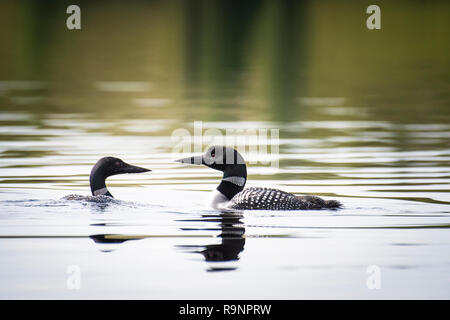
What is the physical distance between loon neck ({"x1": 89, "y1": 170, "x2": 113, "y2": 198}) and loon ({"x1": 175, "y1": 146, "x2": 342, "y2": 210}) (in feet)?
2.68

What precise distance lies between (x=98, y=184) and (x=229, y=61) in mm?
24428

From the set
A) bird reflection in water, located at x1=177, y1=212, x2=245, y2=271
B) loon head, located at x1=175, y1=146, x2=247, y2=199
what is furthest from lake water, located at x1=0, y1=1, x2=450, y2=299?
loon head, located at x1=175, y1=146, x2=247, y2=199

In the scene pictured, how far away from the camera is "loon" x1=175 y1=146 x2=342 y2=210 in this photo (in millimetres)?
9812

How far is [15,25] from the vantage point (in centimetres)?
4725

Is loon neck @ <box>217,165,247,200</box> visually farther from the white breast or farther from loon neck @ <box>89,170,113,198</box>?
loon neck @ <box>89,170,113,198</box>

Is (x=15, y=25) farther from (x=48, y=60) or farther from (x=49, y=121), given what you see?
(x=49, y=121)

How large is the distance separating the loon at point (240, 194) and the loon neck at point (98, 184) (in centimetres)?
82

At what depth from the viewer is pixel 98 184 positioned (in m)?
10.7

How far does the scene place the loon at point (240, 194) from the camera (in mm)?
9812

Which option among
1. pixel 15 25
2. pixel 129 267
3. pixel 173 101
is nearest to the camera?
pixel 129 267

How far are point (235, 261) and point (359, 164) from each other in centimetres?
578

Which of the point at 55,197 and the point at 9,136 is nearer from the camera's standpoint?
the point at 55,197

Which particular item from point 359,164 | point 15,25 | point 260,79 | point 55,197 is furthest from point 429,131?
point 15,25

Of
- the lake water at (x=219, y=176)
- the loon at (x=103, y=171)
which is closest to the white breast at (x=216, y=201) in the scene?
the lake water at (x=219, y=176)
